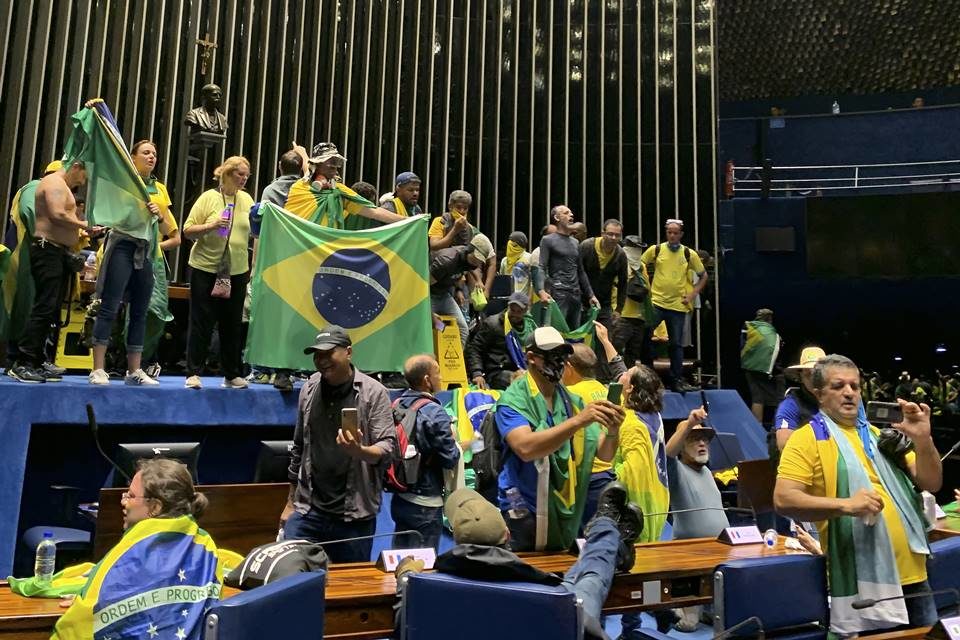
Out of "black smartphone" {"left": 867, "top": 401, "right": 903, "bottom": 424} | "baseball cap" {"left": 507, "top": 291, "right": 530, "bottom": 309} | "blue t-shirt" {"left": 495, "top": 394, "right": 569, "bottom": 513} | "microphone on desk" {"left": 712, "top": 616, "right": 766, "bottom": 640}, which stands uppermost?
"baseball cap" {"left": 507, "top": 291, "right": 530, "bottom": 309}

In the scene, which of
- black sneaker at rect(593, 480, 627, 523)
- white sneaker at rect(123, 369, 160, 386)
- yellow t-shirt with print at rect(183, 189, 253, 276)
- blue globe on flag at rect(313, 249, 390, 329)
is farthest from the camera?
blue globe on flag at rect(313, 249, 390, 329)

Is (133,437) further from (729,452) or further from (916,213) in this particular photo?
(916,213)

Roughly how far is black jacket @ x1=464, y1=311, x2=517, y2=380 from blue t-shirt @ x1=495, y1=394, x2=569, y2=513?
11.7 feet

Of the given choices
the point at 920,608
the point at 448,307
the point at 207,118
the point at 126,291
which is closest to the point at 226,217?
the point at 126,291

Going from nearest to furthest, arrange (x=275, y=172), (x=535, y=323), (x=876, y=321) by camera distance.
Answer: (x=535, y=323) < (x=275, y=172) < (x=876, y=321)

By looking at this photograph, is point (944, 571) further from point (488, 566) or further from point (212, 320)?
point (212, 320)

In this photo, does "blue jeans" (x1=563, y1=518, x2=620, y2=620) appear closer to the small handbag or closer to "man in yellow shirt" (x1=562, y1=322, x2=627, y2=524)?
"man in yellow shirt" (x1=562, y1=322, x2=627, y2=524)

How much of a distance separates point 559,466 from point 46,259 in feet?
11.1

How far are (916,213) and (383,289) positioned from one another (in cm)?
1119

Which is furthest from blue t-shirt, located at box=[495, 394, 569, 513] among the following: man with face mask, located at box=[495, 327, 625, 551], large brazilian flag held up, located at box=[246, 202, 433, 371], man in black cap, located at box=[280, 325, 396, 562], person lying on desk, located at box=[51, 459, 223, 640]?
large brazilian flag held up, located at box=[246, 202, 433, 371]

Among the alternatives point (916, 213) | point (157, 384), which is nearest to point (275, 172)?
point (157, 384)

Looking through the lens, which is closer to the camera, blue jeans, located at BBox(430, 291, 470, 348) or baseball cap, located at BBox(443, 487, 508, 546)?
baseball cap, located at BBox(443, 487, 508, 546)

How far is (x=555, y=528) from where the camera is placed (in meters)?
3.52

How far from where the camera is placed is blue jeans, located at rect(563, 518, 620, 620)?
2863 millimetres
